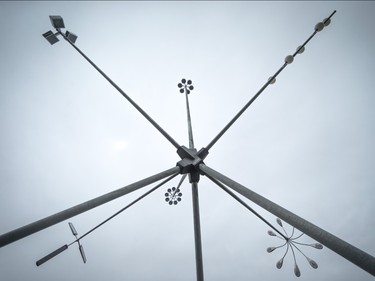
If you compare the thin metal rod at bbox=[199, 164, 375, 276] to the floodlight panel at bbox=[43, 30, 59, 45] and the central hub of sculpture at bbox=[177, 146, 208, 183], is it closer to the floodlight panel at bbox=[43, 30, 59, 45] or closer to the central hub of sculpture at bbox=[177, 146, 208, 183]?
the central hub of sculpture at bbox=[177, 146, 208, 183]

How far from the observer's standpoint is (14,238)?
2781mm

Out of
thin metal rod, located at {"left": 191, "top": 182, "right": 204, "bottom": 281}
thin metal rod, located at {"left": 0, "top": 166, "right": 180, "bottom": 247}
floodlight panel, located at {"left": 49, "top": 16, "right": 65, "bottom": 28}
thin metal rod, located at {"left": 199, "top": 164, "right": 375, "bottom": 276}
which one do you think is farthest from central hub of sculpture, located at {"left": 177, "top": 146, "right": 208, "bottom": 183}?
floodlight panel, located at {"left": 49, "top": 16, "right": 65, "bottom": 28}

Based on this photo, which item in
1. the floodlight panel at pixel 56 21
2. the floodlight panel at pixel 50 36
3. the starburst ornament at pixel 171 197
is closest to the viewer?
→ the floodlight panel at pixel 56 21

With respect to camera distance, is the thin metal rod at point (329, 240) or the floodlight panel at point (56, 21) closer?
the thin metal rod at point (329, 240)

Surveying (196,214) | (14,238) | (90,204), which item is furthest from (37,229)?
(196,214)

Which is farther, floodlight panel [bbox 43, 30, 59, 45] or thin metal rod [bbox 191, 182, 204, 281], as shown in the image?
floodlight panel [bbox 43, 30, 59, 45]

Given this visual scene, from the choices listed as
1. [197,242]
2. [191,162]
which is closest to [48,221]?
[191,162]

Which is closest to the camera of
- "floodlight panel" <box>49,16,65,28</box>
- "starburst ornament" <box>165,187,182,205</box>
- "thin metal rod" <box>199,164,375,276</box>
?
"thin metal rod" <box>199,164,375,276</box>

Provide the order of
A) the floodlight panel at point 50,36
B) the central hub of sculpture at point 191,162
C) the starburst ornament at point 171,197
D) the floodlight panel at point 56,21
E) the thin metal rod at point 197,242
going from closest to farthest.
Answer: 1. the central hub of sculpture at point 191,162
2. the thin metal rod at point 197,242
3. the floodlight panel at point 56,21
4. the floodlight panel at point 50,36
5. the starburst ornament at point 171,197

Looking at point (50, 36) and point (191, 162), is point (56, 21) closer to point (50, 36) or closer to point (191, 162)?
point (50, 36)

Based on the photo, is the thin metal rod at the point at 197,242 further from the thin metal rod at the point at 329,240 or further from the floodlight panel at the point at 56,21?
the floodlight panel at the point at 56,21

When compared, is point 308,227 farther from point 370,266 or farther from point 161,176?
point 161,176

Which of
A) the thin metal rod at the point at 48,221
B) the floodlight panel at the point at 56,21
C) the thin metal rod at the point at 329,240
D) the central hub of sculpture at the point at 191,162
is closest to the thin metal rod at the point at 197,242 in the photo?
the central hub of sculpture at the point at 191,162

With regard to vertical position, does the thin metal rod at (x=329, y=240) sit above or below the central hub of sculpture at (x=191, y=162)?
below
